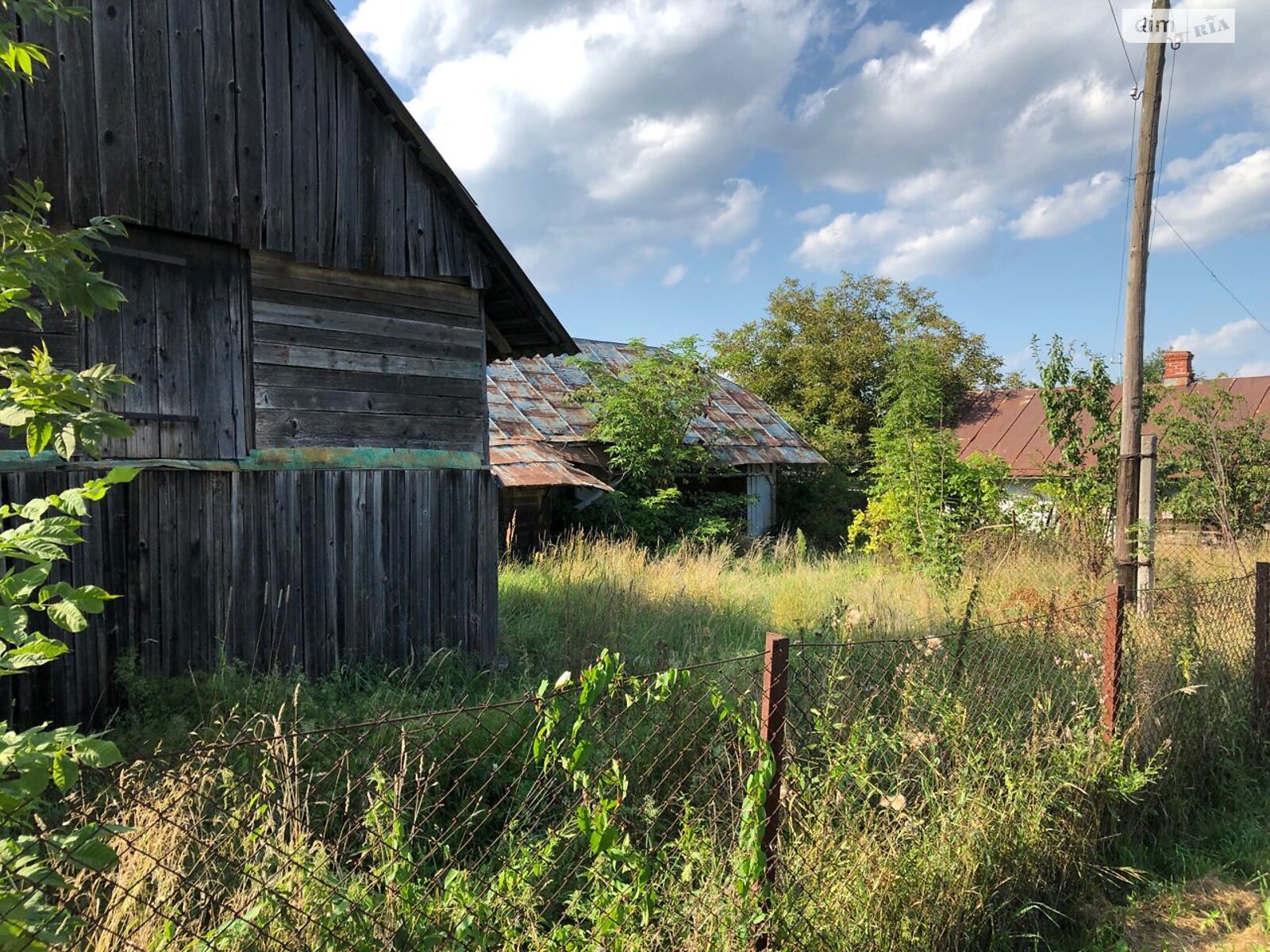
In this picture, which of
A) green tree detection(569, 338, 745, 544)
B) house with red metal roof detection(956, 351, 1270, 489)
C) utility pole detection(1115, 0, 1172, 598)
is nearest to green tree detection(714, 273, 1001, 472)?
house with red metal roof detection(956, 351, 1270, 489)

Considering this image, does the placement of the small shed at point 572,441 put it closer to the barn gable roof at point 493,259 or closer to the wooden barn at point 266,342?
the barn gable roof at point 493,259

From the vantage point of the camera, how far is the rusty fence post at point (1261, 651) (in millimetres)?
5797

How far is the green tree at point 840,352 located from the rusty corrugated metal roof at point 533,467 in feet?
44.4

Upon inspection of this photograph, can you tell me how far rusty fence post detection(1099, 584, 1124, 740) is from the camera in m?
4.66

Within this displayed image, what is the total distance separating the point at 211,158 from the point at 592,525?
394 inches

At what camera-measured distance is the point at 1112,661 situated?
4691 millimetres

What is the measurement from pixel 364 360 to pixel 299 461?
989 mm

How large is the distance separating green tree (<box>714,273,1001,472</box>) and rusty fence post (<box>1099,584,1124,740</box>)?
71.1 feet

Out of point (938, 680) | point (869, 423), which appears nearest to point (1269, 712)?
point (938, 680)

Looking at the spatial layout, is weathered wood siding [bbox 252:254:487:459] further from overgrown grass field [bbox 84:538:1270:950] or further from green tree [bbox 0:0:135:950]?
green tree [bbox 0:0:135:950]

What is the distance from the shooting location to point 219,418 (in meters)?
6.23

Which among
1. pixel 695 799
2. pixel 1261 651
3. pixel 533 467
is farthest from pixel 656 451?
pixel 695 799

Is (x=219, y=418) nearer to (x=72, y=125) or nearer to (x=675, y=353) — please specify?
(x=72, y=125)

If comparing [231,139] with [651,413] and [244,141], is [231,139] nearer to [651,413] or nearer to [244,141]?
[244,141]
